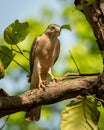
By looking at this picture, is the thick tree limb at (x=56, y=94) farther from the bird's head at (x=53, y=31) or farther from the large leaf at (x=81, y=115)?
the bird's head at (x=53, y=31)

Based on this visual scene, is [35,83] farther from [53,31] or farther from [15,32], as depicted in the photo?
[15,32]

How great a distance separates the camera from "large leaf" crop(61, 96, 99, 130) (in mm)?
2664

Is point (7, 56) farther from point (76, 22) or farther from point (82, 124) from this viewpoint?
point (76, 22)

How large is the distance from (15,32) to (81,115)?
603 millimetres

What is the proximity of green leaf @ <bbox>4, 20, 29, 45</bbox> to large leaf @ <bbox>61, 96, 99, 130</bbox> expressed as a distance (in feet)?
1.68

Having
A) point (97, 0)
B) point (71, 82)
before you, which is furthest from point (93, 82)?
point (97, 0)

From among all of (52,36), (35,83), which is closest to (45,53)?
(52,36)

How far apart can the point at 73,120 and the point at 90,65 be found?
15.2 feet

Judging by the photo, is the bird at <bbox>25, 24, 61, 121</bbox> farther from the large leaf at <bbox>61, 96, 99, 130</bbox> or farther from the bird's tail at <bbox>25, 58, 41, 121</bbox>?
the large leaf at <bbox>61, 96, 99, 130</bbox>

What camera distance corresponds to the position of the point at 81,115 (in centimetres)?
271

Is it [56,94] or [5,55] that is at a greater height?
[5,55]

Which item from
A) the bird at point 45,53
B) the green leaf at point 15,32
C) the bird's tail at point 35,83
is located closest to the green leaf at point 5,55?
the green leaf at point 15,32

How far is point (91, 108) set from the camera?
2.72 m

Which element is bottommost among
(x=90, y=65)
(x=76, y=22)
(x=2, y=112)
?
(x=90, y=65)
